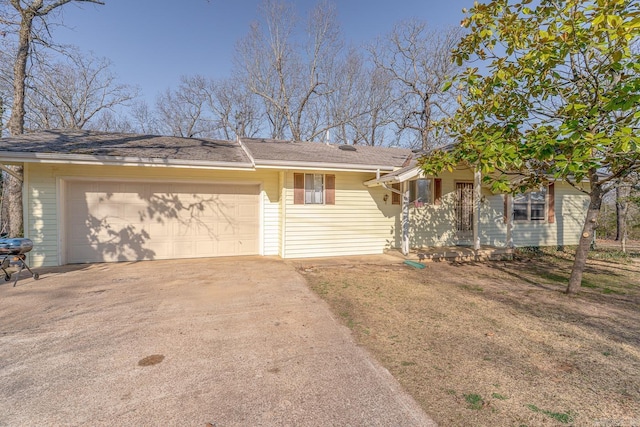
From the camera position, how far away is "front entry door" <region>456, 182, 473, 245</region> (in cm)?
981

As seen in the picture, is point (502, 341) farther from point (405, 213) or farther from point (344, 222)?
point (344, 222)

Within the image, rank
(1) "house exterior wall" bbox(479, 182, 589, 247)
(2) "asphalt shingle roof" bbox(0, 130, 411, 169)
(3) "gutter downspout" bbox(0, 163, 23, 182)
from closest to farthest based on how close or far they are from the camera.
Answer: (3) "gutter downspout" bbox(0, 163, 23, 182), (2) "asphalt shingle roof" bbox(0, 130, 411, 169), (1) "house exterior wall" bbox(479, 182, 589, 247)

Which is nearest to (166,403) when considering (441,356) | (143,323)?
(143,323)

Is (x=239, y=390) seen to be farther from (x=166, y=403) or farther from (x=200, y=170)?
(x=200, y=170)

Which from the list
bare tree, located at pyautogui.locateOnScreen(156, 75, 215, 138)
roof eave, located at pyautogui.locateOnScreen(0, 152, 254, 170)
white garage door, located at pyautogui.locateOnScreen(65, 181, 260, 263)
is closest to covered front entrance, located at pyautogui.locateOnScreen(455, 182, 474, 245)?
white garage door, located at pyautogui.locateOnScreen(65, 181, 260, 263)

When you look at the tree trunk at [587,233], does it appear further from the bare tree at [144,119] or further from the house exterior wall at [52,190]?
the bare tree at [144,119]

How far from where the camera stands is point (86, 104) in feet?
62.0

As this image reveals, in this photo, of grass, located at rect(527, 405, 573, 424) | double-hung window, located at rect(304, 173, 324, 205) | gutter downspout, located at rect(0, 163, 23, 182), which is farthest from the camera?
double-hung window, located at rect(304, 173, 324, 205)

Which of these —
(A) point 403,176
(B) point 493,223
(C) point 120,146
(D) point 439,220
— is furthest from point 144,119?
(B) point 493,223

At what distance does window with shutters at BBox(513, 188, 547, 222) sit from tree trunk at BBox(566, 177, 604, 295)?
5.74 metres

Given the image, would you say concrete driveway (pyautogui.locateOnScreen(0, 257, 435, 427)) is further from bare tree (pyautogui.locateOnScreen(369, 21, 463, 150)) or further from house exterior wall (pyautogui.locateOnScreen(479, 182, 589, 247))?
bare tree (pyautogui.locateOnScreen(369, 21, 463, 150))

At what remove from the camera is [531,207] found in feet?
34.2

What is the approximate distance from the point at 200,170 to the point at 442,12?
13.4 meters

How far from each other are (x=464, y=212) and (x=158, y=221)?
930 centimetres
